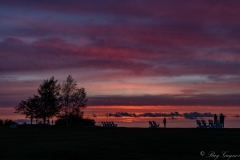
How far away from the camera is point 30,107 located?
77812mm

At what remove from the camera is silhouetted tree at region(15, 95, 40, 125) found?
77062 millimetres

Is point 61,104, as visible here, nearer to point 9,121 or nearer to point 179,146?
point 9,121

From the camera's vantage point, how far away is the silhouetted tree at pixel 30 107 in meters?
77.1

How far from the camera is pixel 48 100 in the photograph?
2985 inches

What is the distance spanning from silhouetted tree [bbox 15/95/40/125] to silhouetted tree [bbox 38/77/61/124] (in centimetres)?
79

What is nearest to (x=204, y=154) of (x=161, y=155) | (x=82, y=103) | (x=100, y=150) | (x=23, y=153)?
(x=161, y=155)

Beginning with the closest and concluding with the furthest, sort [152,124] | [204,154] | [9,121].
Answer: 1. [204,154]
2. [152,124]
3. [9,121]

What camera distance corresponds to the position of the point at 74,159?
1842 centimetres

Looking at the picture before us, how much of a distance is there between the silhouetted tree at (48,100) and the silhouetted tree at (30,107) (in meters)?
0.79

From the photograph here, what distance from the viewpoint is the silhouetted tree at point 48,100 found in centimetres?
7544

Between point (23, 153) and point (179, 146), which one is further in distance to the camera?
point (179, 146)

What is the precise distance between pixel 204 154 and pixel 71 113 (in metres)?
55.6

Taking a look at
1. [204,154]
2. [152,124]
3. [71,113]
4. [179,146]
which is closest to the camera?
[204,154]

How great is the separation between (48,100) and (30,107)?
14.8 feet
